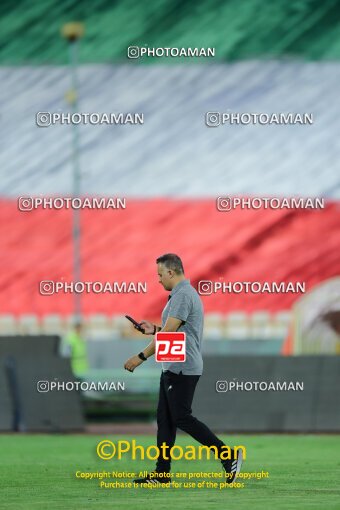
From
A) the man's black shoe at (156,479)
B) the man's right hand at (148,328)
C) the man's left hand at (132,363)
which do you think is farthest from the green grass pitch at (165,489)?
the man's right hand at (148,328)

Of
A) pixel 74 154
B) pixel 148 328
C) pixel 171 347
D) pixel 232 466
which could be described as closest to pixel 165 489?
pixel 232 466

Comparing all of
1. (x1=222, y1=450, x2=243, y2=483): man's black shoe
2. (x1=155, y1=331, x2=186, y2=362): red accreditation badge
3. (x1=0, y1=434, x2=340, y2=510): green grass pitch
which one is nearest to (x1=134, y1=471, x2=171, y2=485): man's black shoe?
(x1=0, y1=434, x2=340, y2=510): green grass pitch

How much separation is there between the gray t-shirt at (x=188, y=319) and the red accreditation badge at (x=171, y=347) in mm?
42

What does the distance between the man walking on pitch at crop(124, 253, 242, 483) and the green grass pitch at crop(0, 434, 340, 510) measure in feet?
1.72

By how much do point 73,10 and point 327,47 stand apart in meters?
6.80

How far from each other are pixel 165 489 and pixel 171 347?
51.4 inches

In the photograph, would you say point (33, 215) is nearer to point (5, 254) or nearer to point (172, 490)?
point (5, 254)

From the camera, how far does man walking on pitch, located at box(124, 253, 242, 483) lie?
38.3 ft

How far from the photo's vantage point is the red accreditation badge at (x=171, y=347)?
1163 centimetres

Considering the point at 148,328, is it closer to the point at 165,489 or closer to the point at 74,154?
the point at 165,489

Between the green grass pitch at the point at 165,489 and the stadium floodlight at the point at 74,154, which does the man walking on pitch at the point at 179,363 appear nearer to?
the green grass pitch at the point at 165,489

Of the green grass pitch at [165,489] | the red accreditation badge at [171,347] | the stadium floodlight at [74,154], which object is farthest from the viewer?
the stadium floodlight at [74,154]

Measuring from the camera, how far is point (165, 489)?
1227 centimetres

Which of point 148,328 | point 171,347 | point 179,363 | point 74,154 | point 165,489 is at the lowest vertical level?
point 165,489
